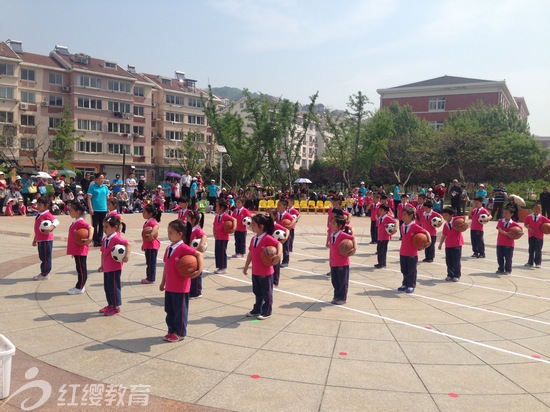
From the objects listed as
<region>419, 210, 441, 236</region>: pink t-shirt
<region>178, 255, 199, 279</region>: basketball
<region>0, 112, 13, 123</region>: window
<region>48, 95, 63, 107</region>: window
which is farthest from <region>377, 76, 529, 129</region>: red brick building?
<region>178, 255, 199, 279</region>: basketball

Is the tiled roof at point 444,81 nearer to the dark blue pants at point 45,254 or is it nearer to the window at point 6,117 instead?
the window at point 6,117

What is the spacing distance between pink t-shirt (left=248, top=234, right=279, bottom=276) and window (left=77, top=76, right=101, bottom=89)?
56.6 meters

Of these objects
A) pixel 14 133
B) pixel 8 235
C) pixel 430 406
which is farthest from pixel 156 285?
pixel 14 133

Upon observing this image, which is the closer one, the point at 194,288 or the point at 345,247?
the point at 345,247

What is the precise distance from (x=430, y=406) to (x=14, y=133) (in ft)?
177

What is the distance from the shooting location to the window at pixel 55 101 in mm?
56562

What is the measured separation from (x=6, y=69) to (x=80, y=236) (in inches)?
2095

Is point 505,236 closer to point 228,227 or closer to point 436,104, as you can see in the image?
point 228,227

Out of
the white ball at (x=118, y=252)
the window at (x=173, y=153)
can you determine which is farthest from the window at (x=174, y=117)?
A: the white ball at (x=118, y=252)

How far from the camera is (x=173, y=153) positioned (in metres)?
66.4

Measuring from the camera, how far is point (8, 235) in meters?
16.5

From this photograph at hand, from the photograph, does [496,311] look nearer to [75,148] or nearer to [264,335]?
[264,335]

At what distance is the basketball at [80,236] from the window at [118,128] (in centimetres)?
5513

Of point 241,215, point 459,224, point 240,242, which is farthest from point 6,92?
point 459,224
